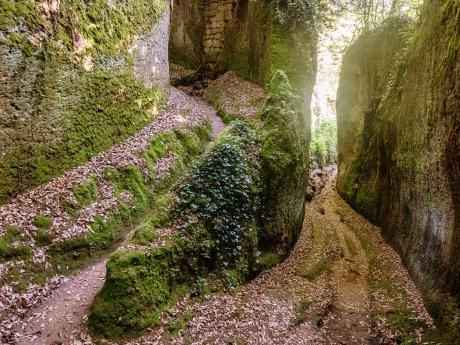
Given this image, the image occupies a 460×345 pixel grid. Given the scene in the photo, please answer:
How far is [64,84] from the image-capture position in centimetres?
1036

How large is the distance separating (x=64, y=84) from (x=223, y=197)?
565 cm

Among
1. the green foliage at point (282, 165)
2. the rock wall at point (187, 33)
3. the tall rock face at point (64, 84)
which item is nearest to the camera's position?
the tall rock face at point (64, 84)

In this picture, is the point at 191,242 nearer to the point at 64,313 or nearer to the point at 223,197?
the point at 223,197

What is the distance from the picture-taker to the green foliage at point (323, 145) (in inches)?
885

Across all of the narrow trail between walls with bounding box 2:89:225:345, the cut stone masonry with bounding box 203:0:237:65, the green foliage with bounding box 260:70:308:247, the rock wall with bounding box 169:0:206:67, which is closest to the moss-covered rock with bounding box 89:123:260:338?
the narrow trail between walls with bounding box 2:89:225:345

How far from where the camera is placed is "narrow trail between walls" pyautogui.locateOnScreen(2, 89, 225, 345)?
6621 millimetres

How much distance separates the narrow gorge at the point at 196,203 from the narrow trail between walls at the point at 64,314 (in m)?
0.04

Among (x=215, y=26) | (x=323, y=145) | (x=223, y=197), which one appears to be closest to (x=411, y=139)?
(x=223, y=197)

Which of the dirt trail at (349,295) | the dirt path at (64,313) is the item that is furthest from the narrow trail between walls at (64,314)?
the dirt trail at (349,295)

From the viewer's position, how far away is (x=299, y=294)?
1043 cm

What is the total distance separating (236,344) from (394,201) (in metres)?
8.96

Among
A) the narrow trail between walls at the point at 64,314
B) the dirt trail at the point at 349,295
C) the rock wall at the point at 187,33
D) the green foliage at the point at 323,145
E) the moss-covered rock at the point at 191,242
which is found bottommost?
the dirt trail at the point at 349,295

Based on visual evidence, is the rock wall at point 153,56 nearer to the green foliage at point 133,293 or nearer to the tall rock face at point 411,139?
the green foliage at point 133,293

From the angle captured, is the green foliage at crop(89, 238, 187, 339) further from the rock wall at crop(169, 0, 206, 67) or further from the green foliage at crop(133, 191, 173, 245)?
the rock wall at crop(169, 0, 206, 67)
